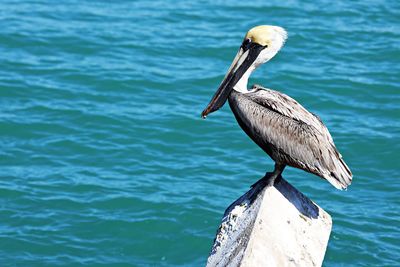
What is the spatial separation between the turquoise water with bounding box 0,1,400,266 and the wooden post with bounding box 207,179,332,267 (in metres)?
3.94

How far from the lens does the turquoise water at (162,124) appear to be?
987cm

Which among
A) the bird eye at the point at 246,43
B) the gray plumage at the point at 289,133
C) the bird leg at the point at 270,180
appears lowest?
the bird leg at the point at 270,180

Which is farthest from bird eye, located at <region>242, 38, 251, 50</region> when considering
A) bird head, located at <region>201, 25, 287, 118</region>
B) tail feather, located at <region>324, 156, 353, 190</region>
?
tail feather, located at <region>324, 156, 353, 190</region>

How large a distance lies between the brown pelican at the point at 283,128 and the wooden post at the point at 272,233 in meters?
0.93

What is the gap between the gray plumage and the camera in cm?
683

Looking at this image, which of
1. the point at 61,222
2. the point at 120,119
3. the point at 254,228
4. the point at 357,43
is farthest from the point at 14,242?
the point at 357,43

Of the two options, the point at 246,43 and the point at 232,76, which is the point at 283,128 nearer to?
the point at 232,76

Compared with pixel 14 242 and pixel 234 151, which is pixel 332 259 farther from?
pixel 14 242

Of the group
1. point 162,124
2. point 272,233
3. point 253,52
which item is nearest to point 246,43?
point 253,52

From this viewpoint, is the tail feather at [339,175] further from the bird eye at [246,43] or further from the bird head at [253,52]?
the bird eye at [246,43]

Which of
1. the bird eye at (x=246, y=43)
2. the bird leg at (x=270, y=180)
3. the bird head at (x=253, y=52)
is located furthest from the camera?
the bird eye at (x=246, y=43)

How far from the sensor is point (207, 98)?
512 inches

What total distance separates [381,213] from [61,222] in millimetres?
3946

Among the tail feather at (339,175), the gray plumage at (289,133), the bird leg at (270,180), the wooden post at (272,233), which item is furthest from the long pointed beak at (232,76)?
the wooden post at (272,233)
